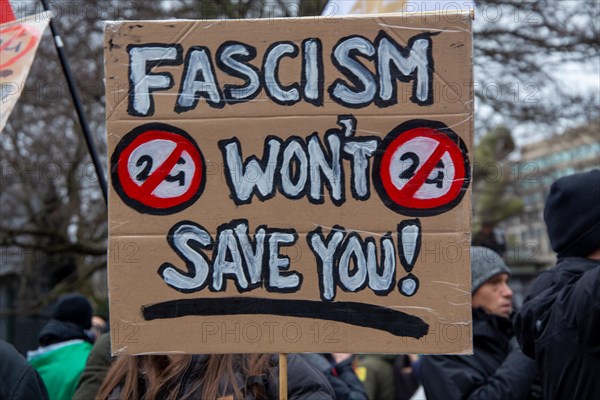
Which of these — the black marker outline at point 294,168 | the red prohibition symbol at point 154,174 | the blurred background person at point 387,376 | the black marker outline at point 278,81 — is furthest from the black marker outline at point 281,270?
the blurred background person at point 387,376

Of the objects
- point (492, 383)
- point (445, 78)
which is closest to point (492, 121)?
point (492, 383)

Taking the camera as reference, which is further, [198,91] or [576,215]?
[576,215]

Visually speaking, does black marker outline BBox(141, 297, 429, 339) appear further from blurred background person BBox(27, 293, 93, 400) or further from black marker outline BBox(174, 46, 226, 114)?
blurred background person BBox(27, 293, 93, 400)

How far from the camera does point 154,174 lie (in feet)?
9.00

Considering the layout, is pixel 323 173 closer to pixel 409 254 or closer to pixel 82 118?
pixel 409 254

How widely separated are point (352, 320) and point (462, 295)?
0.34m

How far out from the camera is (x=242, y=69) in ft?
8.91

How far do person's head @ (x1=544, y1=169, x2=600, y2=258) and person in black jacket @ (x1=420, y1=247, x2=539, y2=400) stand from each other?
2.45 ft

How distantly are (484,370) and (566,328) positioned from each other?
98 cm

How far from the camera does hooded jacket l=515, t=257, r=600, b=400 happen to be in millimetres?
2721

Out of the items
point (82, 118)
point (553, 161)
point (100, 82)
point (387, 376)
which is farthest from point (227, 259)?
point (553, 161)

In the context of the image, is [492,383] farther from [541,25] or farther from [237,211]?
[541,25]

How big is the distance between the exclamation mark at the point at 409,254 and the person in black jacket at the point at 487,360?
3.96 feet

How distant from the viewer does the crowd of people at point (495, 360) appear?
275 centimetres
